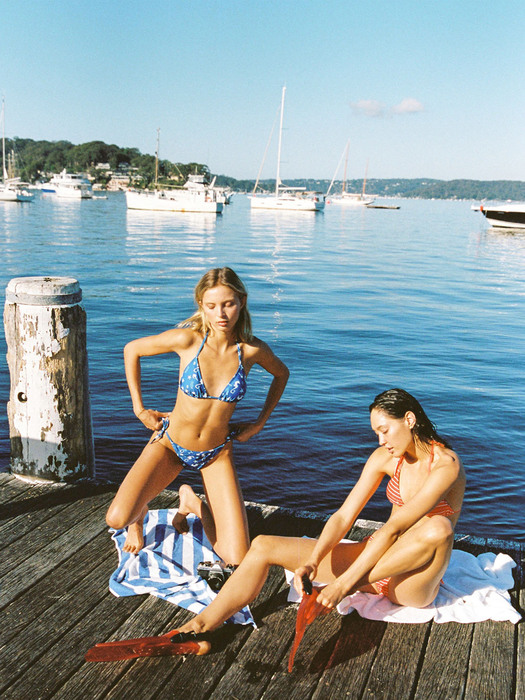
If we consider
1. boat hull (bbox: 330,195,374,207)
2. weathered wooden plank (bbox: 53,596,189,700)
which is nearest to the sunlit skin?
weathered wooden plank (bbox: 53,596,189,700)

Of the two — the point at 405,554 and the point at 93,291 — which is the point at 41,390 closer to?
the point at 405,554

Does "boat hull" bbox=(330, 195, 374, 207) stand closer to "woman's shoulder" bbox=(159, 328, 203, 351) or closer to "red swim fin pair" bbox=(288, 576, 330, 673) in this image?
"woman's shoulder" bbox=(159, 328, 203, 351)

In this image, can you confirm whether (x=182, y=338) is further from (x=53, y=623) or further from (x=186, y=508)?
(x=53, y=623)

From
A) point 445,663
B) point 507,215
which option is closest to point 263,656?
point 445,663

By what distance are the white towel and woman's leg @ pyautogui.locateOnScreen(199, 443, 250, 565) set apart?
383mm

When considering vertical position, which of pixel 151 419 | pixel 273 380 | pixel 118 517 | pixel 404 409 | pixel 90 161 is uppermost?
pixel 90 161

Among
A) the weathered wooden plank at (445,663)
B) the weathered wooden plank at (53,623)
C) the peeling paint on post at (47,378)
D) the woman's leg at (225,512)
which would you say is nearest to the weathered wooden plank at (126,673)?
the weathered wooden plank at (53,623)

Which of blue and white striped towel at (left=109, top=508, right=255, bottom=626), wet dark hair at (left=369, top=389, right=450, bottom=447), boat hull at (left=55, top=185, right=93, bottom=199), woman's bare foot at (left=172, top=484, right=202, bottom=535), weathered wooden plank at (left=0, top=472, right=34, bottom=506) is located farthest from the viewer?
boat hull at (left=55, top=185, right=93, bottom=199)

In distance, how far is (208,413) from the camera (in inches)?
150

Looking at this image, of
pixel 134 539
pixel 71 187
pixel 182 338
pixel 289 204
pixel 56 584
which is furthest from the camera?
pixel 71 187

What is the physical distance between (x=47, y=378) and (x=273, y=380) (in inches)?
70.5

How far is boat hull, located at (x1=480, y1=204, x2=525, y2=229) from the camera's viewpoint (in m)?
61.2

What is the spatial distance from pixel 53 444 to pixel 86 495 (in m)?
0.47

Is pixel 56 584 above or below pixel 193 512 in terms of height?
below
